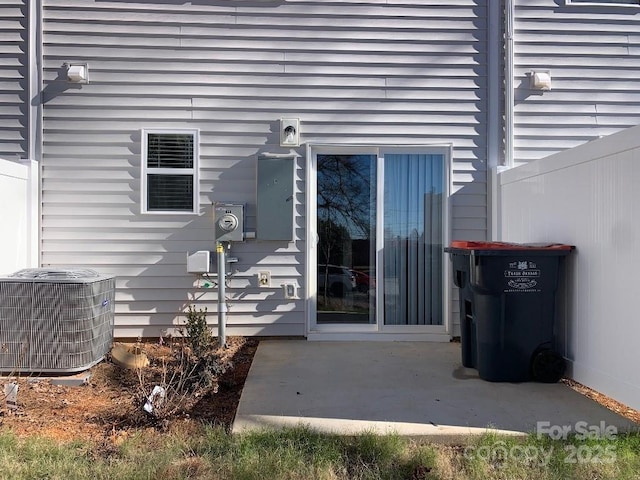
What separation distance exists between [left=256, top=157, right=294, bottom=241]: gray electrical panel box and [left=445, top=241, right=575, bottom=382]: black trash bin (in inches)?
84.4

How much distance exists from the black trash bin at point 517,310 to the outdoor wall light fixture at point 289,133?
237 cm

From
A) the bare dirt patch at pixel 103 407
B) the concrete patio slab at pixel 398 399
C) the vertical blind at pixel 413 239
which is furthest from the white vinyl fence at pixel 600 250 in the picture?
the bare dirt patch at pixel 103 407

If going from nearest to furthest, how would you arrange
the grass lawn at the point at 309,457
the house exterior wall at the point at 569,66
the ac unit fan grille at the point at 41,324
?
the grass lawn at the point at 309,457
the ac unit fan grille at the point at 41,324
the house exterior wall at the point at 569,66

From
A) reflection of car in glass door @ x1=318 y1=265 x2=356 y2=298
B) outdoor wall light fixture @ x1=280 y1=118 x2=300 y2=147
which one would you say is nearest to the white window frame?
outdoor wall light fixture @ x1=280 y1=118 x2=300 y2=147

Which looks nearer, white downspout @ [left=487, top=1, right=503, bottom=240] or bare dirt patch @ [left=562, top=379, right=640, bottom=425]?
bare dirt patch @ [left=562, top=379, right=640, bottom=425]

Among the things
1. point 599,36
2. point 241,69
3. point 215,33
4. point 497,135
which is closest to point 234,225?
point 241,69

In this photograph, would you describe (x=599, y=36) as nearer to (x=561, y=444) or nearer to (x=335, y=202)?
(x=335, y=202)

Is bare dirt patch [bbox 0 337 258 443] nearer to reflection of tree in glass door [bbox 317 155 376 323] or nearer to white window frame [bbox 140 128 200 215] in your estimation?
reflection of tree in glass door [bbox 317 155 376 323]

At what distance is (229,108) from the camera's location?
5535 millimetres

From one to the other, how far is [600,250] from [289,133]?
326 cm

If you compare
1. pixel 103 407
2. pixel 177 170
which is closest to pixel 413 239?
pixel 177 170

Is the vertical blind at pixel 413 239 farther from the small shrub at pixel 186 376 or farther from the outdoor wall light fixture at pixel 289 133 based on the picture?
the small shrub at pixel 186 376

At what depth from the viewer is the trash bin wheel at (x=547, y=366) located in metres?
4.11

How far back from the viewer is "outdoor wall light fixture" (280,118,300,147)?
5.48m
